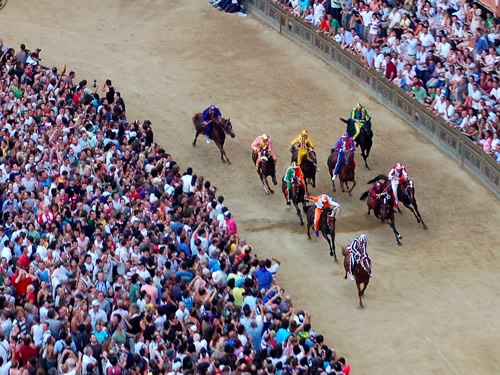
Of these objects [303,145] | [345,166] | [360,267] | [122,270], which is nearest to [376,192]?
[345,166]

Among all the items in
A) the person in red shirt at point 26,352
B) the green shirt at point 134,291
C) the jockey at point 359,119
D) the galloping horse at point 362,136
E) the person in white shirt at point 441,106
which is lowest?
the person in red shirt at point 26,352

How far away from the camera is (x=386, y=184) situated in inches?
1308

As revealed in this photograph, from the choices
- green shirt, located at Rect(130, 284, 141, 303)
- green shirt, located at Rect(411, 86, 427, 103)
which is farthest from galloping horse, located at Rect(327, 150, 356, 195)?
green shirt, located at Rect(130, 284, 141, 303)

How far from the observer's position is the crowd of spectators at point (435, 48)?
3622cm

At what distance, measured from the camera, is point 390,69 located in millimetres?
39281

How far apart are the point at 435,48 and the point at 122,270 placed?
550 inches

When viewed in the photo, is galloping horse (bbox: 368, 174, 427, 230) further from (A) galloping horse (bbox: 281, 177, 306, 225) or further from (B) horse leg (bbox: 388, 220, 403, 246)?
(A) galloping horse (bbox: 281, 177, 306, 225)

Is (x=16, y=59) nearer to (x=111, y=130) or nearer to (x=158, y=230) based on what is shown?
(x=111, y=130)

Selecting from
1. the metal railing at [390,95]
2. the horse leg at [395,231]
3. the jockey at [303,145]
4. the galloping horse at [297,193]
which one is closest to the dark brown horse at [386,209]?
the horse leg at [395,231]

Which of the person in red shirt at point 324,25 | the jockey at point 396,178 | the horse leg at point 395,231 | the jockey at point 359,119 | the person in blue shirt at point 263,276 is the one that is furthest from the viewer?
the person in red shirt at point 324,25

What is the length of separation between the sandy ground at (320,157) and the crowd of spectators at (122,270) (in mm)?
2308

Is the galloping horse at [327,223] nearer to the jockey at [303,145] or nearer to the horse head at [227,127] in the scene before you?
the jockey at [303,145]

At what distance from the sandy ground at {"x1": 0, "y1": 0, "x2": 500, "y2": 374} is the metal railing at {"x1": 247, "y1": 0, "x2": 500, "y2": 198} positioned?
0.87 ft

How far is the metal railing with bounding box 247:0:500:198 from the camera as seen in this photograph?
3578cm
